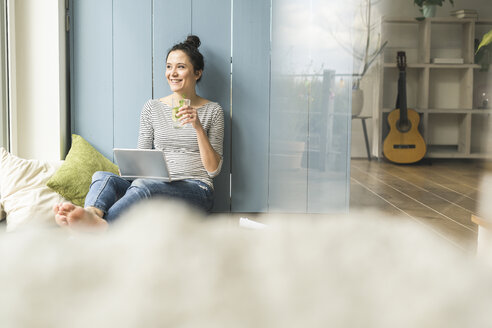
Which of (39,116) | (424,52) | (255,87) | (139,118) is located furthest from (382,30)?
(39,116)

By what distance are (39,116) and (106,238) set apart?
2.76 metres

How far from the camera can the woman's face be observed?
2580mm

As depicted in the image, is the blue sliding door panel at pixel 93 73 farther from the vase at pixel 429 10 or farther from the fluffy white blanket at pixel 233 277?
the vase at pixel 429 10

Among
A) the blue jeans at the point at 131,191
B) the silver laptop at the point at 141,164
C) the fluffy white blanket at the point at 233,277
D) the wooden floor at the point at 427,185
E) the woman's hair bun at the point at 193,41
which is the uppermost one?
the woman's hair bun at the point at 193,41

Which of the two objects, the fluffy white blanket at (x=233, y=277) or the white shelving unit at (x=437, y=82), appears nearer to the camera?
the fluffy white blanket at (x=233, y=277)

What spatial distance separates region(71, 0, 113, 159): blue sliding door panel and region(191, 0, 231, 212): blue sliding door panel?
1.63ft

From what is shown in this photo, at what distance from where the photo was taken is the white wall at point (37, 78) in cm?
257

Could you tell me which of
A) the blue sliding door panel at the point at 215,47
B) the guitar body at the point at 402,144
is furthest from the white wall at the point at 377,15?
the blue sliding door panel at the point at 215,47

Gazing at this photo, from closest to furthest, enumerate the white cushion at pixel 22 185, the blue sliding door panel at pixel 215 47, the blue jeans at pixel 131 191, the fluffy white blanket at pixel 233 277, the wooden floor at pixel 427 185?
the fluffy white blanket at pixel 233 277 → the blue jeans at pixel 131 191 → the white cushion at pixel 22 185 → the blue sliding door panel at pixel 215 47 → the wooden floor at pixel 427 185

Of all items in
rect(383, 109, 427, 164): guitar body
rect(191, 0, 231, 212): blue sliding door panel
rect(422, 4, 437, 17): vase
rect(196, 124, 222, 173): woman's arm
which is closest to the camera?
rect(196, 124, 222, 173): woman's arm

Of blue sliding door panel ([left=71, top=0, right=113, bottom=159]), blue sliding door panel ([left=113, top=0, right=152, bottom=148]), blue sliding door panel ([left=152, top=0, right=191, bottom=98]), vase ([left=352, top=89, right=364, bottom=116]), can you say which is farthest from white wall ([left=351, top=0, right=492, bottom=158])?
blue sliding door panel ([left=71, top=0, right=113, bottom=159])

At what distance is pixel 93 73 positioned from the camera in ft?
9.16

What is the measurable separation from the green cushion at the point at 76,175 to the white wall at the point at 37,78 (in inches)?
7.2

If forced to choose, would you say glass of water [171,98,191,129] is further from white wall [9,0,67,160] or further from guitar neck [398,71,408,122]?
guitar neck [398,71,408,122]
